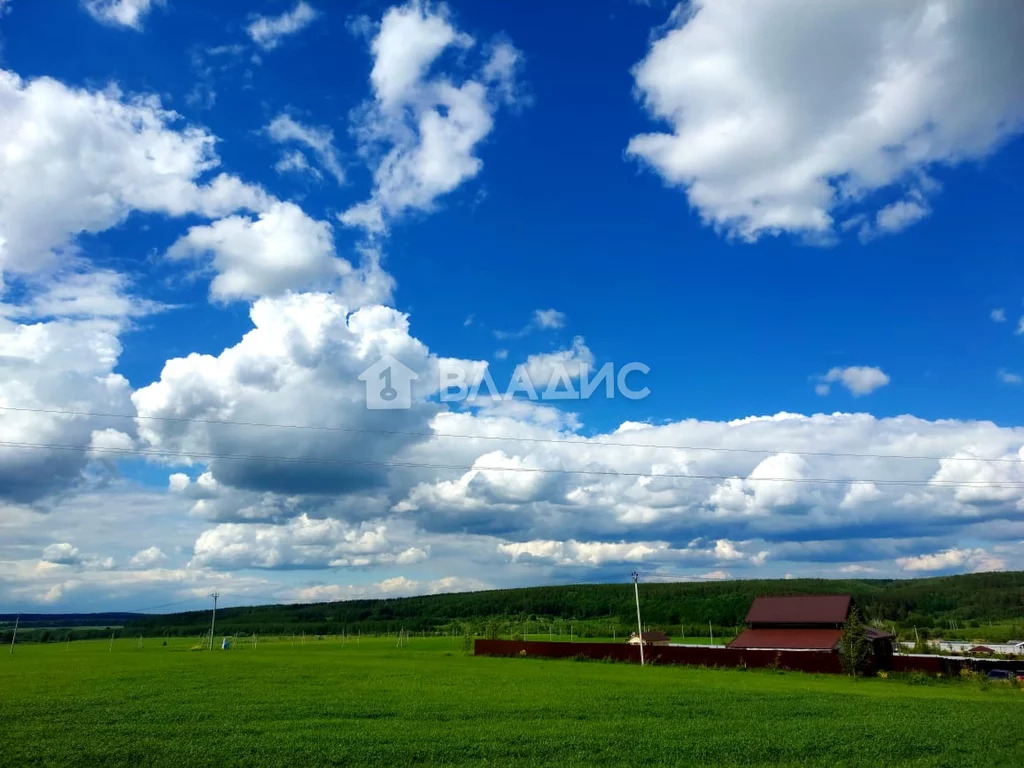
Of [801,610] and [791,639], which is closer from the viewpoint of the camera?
[791,639]

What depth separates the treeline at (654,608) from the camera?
13025 cm

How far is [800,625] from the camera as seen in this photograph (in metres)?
59.9

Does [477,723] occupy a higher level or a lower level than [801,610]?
lower

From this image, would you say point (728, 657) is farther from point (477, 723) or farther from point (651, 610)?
point (651, 610)

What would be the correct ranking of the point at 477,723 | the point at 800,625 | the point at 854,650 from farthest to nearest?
the point at 800,625 < the point at 854,650 < the point at 477,723

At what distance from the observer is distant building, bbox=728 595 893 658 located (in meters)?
55.5

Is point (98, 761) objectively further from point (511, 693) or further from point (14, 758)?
point (511, 693)

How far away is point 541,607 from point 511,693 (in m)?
146

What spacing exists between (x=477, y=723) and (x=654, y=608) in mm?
132491

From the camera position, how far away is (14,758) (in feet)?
52.7

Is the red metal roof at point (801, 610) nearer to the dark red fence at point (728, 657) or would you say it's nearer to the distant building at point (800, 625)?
the distant building at point (800, 625)

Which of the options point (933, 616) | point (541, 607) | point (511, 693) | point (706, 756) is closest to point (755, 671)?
point (511, 693)

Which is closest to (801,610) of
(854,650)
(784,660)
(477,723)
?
(784,660)

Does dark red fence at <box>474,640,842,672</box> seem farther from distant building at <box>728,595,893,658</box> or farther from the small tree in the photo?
distant building at <box>728,595,893,658</box>
